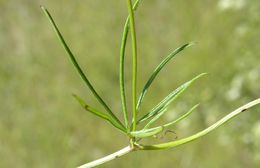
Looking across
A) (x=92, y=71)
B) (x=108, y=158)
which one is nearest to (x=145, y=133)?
(x=108, y=158)

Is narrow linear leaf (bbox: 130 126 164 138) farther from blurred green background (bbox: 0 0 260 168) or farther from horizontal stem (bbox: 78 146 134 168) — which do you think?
blurred green background (bbox: 0 0 260 168)

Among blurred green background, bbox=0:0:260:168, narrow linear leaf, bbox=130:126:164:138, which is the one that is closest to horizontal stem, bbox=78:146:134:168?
narrow linear leaf, bbox=130:126:164:138

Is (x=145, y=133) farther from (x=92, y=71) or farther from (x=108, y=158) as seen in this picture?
(x=92, y=71)

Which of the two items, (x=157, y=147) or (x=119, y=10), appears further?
(x=119, y=10)

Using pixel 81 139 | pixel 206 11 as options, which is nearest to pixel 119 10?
pixel 206 11

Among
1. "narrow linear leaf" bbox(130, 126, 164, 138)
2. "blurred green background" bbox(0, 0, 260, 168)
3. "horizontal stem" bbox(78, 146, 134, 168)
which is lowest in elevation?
"blurred green background" bbox(0, 0, 260, 168)

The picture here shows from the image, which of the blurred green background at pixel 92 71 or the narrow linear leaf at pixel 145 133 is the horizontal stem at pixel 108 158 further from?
the blurred green background at pixel 92 71

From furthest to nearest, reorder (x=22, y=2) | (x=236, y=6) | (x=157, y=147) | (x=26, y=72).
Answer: (x=22, y=2) < (x=26, y=72) < (x=236, y=6) < (x=157, y=147)

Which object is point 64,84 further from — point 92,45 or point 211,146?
point 211,146

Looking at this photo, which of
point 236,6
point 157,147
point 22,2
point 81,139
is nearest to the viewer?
point 157,147
